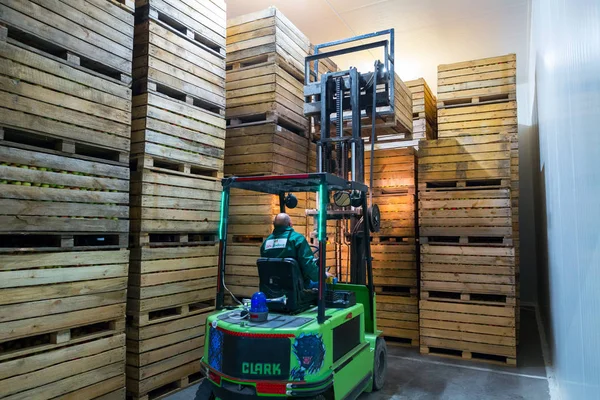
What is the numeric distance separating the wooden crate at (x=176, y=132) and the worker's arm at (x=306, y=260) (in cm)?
218

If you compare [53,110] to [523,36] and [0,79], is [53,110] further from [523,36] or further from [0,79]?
[523,36]

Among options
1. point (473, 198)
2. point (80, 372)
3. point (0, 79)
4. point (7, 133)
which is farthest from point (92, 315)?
point (473, 198)

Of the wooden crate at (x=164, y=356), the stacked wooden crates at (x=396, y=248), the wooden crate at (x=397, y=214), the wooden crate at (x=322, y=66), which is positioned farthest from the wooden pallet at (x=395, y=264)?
the wooden crate at (x=164, y=356)

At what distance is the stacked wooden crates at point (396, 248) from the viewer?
7355 mm

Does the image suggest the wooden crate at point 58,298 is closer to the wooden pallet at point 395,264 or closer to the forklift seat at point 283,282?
the forklift seat at point 283,282

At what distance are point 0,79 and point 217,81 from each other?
281cm

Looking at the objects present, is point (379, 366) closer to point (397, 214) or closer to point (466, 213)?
point (466, 213)

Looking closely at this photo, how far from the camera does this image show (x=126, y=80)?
473cm

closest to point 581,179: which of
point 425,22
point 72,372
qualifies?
point 72,372

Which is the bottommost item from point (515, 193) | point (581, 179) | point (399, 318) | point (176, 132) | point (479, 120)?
point (399, 318)

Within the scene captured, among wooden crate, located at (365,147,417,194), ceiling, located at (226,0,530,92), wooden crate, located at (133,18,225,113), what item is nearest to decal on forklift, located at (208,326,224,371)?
wooden crate, located at (133,18,225,113)

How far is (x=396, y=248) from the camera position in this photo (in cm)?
746

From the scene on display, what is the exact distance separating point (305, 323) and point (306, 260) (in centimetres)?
57

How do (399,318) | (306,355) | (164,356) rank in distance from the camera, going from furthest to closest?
(399,318) < (164,356) < (306,355)
